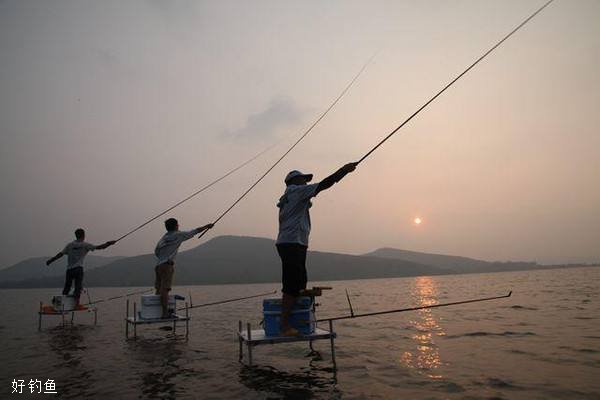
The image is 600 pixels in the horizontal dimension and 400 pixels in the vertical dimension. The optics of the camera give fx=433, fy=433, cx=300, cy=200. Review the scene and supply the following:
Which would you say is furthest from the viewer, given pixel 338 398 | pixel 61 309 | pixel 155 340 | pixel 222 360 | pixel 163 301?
pixel 61 309

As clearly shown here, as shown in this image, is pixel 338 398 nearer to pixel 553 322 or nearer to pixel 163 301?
pixel 163 301

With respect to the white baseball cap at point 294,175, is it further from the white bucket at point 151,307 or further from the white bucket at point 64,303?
the white bucket at point 64,303

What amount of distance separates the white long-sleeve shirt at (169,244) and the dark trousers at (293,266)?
605 centimetres

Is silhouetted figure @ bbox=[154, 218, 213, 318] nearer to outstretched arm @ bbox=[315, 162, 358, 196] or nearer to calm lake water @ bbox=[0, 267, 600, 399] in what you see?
calm lake water @ bbox=[0, 267, 600, 399]

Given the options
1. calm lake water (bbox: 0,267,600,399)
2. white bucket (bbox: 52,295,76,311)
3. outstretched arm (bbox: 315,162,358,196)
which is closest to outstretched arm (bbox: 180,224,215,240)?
calm lake water (bbox: 0,267,600,399)

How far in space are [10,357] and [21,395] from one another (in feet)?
17.8

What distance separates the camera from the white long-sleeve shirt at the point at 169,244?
1404 cm

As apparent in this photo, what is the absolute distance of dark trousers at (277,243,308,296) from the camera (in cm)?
865

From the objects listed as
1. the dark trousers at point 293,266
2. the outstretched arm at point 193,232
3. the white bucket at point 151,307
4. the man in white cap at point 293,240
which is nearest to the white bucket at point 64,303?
the white bucket at point 151,307

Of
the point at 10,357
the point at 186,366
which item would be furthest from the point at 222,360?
the point at 10,357

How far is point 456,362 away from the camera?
10.4 meters

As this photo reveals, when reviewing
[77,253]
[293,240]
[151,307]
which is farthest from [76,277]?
[293,240]

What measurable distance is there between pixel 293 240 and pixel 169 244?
6.80 m

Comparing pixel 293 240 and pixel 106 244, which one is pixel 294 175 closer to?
pixel 293 240
